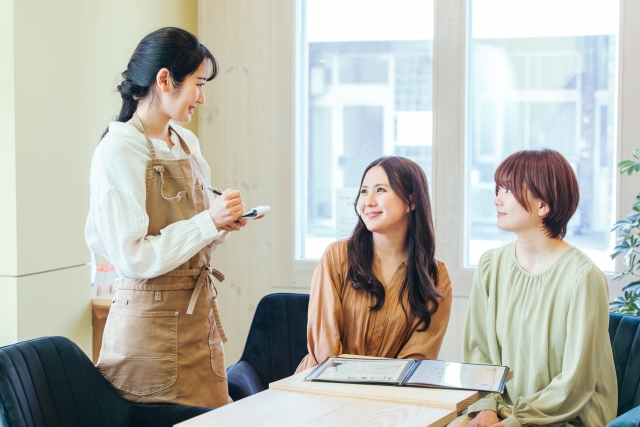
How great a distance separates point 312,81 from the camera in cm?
377

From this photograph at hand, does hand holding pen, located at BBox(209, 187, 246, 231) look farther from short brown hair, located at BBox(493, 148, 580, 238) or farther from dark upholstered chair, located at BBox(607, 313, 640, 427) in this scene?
dark upholstered chair, located at BBox(607, 313, 640, 427)

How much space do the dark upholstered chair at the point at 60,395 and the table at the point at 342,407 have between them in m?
0.34

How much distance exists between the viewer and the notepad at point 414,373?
1.70 m

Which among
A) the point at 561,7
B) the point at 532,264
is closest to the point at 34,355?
the point at 532,264

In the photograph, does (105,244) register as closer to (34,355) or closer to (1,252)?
(34,355)

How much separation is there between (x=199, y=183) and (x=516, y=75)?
2.00 m

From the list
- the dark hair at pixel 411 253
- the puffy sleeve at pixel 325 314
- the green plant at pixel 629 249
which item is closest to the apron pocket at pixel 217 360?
the puffy sleeve at pixel 325 314

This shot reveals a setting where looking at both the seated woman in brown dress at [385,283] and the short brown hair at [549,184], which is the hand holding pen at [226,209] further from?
the short brown hair at [549,184]

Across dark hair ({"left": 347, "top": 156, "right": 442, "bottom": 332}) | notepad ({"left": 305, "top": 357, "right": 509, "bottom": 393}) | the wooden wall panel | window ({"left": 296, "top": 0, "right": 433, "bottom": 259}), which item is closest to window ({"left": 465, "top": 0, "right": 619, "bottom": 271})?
window ({"left": 296, "top": 0, "right": 433, "bottom": 259})

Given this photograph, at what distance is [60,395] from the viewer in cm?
183

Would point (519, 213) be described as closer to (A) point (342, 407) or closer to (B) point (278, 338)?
(A) point (342, 407)

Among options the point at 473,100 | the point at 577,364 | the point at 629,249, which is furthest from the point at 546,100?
the point at 577,364

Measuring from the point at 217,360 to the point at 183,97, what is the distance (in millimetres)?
753

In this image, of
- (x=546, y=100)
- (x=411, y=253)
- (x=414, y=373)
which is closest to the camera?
(x=414, y=373)
